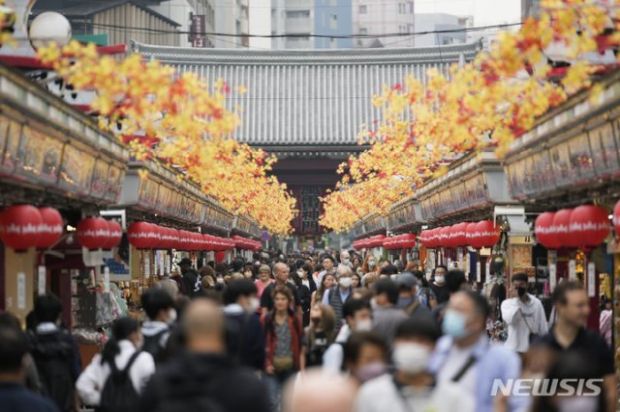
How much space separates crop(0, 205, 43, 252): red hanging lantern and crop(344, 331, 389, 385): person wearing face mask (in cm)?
546

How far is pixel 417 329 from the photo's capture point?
8.30 m

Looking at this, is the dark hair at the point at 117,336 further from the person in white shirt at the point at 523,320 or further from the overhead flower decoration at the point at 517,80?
the person in white shirt at the point at 523,320

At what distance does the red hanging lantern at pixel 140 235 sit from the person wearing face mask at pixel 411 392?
16205 millimetres

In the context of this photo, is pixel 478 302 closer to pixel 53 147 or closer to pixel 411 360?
pixel 411 360

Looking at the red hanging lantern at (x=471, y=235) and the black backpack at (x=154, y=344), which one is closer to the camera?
the black backpack at (x=154, y=344)

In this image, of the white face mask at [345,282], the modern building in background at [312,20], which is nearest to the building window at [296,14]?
the modern building in background at [312,20]

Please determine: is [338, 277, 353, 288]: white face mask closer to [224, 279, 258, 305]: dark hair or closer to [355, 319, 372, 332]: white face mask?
[224, 279, 258, 305]: dark hair

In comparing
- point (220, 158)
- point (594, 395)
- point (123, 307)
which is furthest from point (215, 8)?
point (594, 395)

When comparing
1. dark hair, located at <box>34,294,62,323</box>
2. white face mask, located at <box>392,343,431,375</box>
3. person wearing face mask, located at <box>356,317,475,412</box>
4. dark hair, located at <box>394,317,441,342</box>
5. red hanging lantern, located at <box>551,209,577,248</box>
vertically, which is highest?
red hanging lantern, located at <box>551,209,577,248</box>

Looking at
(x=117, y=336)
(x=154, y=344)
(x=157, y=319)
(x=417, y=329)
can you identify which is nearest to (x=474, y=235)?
(x=157, y=319)

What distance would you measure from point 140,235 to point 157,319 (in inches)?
453

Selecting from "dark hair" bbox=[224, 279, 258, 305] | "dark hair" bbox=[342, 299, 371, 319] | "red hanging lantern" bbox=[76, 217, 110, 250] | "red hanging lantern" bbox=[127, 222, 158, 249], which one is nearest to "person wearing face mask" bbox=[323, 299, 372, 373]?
"dark hair" bbox=[342, 299, 371, 319]

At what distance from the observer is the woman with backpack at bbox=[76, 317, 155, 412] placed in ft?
36.1

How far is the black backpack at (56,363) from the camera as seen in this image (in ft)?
41.7
